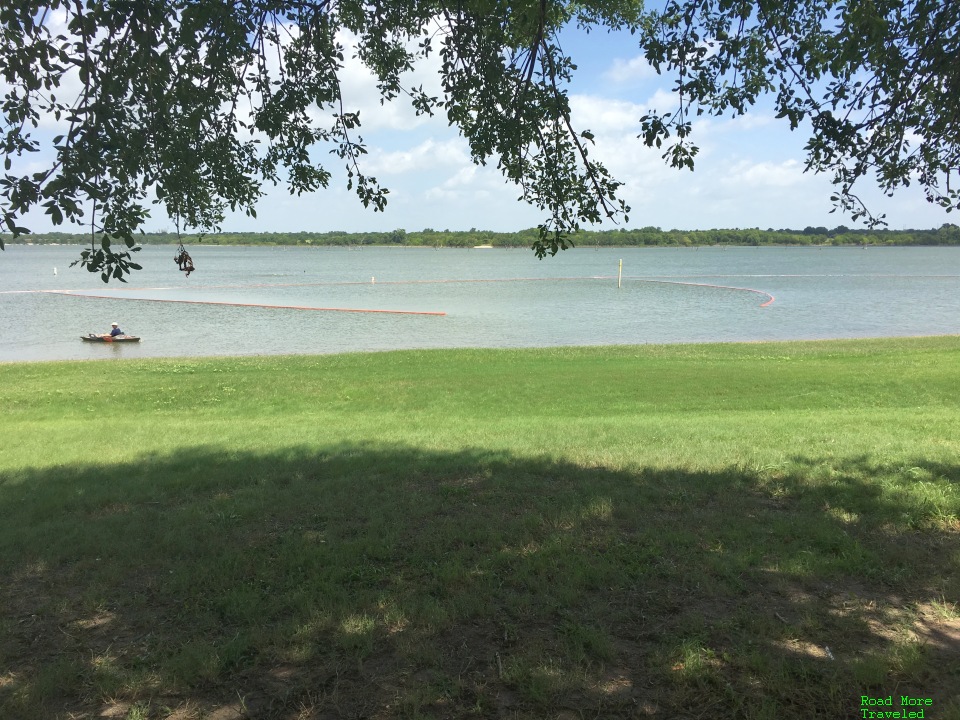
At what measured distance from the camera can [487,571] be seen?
4172 millimetres

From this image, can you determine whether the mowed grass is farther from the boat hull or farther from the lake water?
the boat hull

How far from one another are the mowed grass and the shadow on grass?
16 mm

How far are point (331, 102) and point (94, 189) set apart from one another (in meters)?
2.75

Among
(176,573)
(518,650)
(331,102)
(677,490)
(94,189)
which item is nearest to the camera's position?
(518,650)

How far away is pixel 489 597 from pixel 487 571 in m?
0.33

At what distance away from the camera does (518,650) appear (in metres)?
3.34

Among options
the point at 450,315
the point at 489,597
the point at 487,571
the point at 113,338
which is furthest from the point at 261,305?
the point at 489,597

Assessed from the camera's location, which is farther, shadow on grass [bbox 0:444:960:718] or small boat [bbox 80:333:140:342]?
small boat [bbox 80:333:140:342]

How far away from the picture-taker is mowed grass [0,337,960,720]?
3.06 m

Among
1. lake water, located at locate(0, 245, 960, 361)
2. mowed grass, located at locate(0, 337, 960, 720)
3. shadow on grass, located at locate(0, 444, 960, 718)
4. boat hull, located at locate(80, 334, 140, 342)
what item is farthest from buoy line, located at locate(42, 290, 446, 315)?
shadow on grass, located at locate(0, 444, 960, 718)

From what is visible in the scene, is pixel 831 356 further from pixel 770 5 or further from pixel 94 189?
pixel 94 189

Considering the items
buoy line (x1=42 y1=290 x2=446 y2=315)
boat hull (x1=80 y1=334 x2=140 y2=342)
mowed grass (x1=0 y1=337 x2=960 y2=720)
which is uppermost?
mowed grass (x1=0 y1=337 x2=960 y2=720)

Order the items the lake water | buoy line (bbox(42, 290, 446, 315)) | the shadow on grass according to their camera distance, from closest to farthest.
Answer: the shadow on grass → the lake water → buoy line (bbox(42, 290, 446, 315))

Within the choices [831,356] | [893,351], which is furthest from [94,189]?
[893,351]
